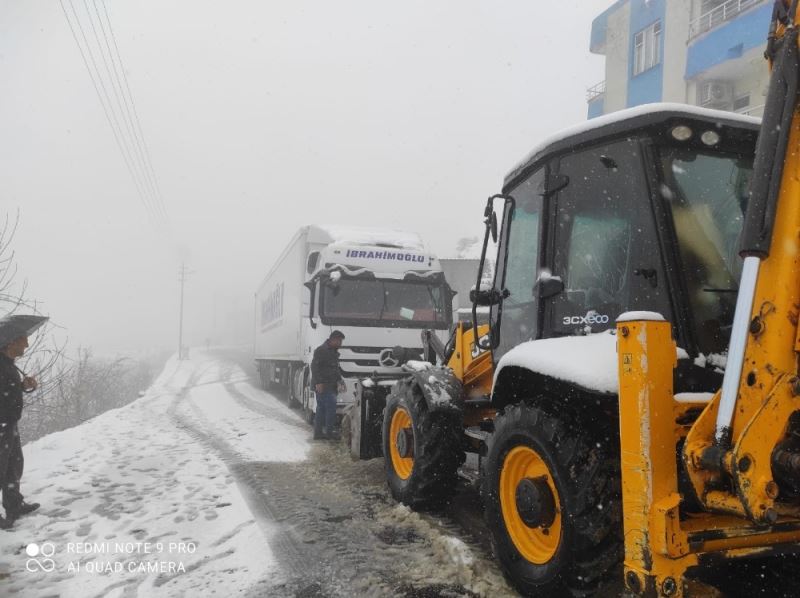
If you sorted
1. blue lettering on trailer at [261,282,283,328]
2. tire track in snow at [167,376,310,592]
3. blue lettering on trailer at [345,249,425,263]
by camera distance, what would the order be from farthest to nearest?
blue lettering on trailer at [261,282,283,328]
blue lettering on trailer at [345,249,425,263]
tire track in snow at [167,376,310,592]

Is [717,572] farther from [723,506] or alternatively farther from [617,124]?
[617,124]

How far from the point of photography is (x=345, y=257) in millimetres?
9891

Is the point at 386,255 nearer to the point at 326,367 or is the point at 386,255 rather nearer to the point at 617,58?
the point at 326,367

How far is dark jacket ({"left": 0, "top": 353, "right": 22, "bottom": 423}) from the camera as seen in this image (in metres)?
4.77

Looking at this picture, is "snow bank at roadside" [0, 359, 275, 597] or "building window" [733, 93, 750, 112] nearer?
"snow bank at roadside" [0, 359, 275, 597]

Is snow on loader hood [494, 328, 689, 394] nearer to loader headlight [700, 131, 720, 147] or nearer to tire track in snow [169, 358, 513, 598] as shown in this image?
loader headlight [700, 131, 720, 147]

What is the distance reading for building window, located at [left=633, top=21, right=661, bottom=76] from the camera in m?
18.2

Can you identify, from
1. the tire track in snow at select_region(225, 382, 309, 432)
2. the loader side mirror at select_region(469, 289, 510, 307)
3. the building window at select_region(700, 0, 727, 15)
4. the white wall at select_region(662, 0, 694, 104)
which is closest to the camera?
the loader side mirror at select_region(469, 289, 510, 307)

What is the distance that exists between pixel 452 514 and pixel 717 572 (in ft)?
7.31

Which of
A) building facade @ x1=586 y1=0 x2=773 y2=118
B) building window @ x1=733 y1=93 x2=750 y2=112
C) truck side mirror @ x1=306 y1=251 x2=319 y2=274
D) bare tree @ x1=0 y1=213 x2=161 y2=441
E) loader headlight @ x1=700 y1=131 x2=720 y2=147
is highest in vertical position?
building facade @ x1=586 y1=0 x2=773 y2=118

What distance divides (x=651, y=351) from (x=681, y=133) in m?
1.36

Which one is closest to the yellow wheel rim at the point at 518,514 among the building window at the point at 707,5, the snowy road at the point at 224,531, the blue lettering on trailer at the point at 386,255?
the snowy road at the point at 224,531

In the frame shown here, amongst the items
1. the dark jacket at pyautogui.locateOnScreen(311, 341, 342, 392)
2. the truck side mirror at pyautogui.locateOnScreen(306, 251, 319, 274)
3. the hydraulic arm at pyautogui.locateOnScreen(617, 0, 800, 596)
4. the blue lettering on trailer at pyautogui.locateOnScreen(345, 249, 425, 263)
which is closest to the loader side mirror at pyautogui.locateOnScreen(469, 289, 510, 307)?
the hydraulic arm at pyautogui.locateOnScreen(617, 0, 800, 596)

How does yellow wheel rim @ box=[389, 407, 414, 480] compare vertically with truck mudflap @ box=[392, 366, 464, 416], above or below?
below
